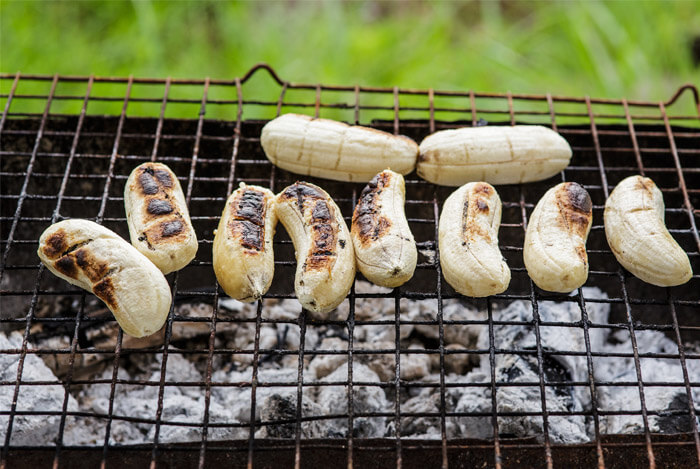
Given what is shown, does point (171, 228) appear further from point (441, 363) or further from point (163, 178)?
point (441, 363)

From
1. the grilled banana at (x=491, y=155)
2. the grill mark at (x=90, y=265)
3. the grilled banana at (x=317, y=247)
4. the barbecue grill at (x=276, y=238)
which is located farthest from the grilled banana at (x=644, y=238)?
the grill mark at (x=90, y=265)

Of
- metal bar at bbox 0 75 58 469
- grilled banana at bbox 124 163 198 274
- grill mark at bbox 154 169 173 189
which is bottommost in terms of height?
metal bar at bbox 0 75 58 469

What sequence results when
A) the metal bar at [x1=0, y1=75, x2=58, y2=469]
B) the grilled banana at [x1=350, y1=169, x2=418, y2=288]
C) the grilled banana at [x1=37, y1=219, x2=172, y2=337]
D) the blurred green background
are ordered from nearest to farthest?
the metal bar at [x1=0, y1=75, x2=58, y2=469] → the grilled banana at [x1=37, y1=219, x2=172, y2=337] → the grilled banana at [x1=350, y1=169, x2=418, y2=288] → the blurred green background

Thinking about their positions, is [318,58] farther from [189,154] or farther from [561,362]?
[561,362]

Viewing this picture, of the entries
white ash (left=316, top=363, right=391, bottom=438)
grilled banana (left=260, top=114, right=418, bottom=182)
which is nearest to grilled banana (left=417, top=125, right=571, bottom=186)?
grilled banana (left=260, top=114, right=418, bottom=182)

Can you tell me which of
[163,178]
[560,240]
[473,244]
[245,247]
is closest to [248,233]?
[245,247]

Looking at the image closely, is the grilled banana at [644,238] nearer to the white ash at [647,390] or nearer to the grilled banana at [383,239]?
the white ash at [647,390]

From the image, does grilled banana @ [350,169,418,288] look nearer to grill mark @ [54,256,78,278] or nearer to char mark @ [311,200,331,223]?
char mark @ [311,200,331,223]
